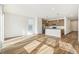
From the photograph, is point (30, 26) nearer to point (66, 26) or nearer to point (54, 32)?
point (54, 32)

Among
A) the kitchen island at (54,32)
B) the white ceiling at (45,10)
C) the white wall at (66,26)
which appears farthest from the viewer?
the kitchen island at (54,32)

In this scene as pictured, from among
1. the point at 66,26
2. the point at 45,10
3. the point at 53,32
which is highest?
the point at 45,10

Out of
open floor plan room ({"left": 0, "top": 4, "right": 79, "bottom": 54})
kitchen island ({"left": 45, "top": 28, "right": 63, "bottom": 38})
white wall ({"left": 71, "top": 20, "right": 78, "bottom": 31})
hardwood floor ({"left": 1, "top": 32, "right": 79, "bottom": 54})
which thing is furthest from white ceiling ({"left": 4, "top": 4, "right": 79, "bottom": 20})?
hardwood floor ({"left": 1, "top": 32, "right": 79, "bottom": 54})

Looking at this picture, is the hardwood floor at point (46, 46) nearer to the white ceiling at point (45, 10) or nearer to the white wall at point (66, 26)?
the white wall at point (66, 26)

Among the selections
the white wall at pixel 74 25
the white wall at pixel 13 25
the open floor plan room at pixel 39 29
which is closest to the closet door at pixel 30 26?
the open floor plan room at pixel 39 29

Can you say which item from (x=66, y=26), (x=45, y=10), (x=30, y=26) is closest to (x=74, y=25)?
(x=66, y=26)

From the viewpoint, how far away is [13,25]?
7.44 ft

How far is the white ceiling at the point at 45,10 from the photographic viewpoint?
2102 mm

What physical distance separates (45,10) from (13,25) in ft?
3.20

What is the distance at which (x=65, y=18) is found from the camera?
2211 mm

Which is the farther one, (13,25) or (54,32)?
(54,32)
